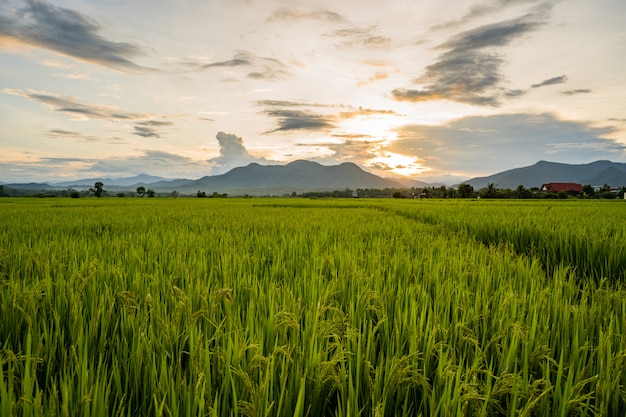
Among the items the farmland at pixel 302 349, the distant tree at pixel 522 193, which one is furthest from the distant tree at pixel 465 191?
the farmland at pixel 302 349

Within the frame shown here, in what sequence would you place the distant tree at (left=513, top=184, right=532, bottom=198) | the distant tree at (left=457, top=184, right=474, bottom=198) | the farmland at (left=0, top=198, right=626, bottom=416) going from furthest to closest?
the distant tree at (left=457, top=184, right=474, bottom=198) < the distant tree at (left=513, top=184, right=532, bottom=198) < the farmland at (left=0, top=198, right=626, bottom=416)

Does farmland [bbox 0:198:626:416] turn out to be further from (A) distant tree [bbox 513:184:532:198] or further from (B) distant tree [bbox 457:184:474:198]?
(B) distant tree [bbox 457:184:474:198]

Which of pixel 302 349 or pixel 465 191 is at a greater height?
pixel 465 191

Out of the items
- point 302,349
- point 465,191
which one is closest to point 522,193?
point 465,191

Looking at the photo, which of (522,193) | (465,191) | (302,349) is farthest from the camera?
(465,191)

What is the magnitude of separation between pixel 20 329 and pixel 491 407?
242 centimetres

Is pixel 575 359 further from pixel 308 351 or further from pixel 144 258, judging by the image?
pixel 144 258

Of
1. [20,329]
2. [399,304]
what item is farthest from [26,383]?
[399,304]

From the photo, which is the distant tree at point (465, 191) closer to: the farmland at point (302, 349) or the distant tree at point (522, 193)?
the distant tree at point (522, 193)

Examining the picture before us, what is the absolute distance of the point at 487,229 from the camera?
318 inches

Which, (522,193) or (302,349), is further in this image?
(522,193)

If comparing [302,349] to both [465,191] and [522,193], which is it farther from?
[465,191]

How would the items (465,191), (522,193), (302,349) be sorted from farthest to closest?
(465,191)
(522,193)
(302,349)

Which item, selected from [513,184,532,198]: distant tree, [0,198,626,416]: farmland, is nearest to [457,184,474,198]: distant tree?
[513,184,532,198]: distant tree
